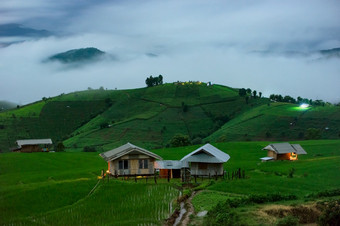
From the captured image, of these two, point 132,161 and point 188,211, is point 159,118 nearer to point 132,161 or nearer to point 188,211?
point 132,161

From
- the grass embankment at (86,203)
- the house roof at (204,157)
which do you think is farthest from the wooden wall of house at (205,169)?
the grass embankment at (86,203)

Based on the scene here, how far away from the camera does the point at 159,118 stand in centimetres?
15038

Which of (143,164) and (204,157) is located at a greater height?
(204,157)

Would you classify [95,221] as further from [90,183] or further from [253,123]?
[253,123]

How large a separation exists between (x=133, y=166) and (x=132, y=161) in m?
0.64

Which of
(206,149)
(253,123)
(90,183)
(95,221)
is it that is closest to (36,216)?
(95,221)

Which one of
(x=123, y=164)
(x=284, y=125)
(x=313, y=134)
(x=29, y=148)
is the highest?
(x=284, y=125)

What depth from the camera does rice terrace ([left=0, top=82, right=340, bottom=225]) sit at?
31375 millimetres

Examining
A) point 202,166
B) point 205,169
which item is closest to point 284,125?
point 205,169

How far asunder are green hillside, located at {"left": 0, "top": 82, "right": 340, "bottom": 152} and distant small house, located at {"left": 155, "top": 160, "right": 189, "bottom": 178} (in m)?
65.1

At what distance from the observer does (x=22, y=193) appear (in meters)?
39.7

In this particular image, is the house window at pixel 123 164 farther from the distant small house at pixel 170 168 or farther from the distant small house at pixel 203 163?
the distant small house at pixel 203 163

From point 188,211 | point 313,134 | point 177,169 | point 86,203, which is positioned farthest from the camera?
point 313,134

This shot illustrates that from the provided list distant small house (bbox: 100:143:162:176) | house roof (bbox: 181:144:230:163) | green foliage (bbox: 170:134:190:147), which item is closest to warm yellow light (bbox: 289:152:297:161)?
house roof (bbox: 181:144:230:163)
